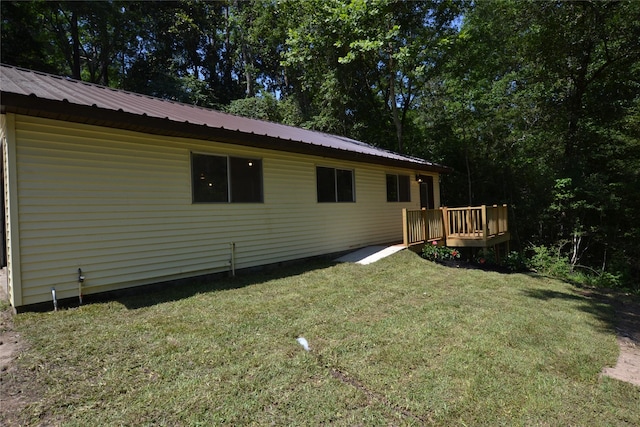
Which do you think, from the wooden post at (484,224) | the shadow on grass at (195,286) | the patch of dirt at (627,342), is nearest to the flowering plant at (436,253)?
the wooden post at (484,224)

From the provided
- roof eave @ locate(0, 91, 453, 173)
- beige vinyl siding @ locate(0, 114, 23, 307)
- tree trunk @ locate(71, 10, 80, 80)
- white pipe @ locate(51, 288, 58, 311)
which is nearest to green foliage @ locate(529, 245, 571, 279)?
roof eave @ locate(0, 91, 453, 173)

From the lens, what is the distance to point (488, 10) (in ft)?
50.6

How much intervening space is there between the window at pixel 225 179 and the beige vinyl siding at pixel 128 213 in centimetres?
12

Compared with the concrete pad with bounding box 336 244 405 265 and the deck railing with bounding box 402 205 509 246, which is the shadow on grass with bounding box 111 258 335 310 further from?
the deck railing with bounding box 402 205 509 246

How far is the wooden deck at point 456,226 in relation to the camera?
8375 millimetres

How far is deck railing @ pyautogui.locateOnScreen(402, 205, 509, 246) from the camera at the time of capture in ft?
27.5

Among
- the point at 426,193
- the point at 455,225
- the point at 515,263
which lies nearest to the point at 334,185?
the point at 455,225

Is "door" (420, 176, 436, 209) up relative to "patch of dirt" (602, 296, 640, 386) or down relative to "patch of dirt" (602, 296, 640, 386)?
up

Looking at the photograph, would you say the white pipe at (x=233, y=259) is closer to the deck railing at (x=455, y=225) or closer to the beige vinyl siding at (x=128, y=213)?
the beige vinyl siding at (x=128, y=213)

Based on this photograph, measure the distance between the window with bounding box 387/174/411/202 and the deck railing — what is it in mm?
1645

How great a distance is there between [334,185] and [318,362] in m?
5.90

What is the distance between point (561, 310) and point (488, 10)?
1556 centimetres

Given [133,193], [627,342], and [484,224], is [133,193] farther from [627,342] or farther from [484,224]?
[484,224]

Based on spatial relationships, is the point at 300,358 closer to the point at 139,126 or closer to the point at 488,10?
the point at 139,126
